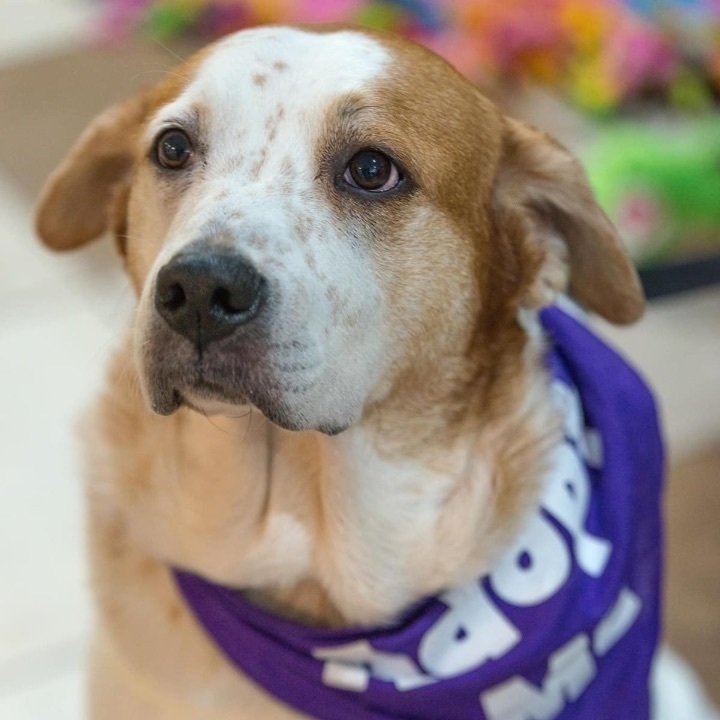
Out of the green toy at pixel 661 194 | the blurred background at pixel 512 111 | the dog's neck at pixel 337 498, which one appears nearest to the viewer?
the dog's neck at pixel 337 498

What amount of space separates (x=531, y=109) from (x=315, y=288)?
243cm

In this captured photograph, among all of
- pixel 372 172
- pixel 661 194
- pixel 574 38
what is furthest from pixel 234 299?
pixel 574 38

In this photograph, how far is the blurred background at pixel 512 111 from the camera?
7.44ft

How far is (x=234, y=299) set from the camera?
3.71 ft

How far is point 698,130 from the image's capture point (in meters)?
3.11

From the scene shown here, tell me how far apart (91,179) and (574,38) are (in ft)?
7.53

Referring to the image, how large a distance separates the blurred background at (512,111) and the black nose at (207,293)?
0.42 metres

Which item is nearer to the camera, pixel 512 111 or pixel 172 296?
pixel 172 296

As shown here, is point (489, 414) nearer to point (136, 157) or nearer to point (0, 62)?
point (136, 157)

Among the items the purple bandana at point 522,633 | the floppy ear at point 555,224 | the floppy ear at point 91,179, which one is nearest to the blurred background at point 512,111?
the floppy ear at point 91,179

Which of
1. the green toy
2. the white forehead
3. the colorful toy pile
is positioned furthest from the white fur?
the colorful toy pile

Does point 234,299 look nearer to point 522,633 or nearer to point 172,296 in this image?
point 172,296

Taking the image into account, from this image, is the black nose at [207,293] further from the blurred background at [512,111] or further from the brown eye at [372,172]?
the blurred background at [512,111]

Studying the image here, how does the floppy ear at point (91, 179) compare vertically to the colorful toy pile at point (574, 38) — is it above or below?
above
